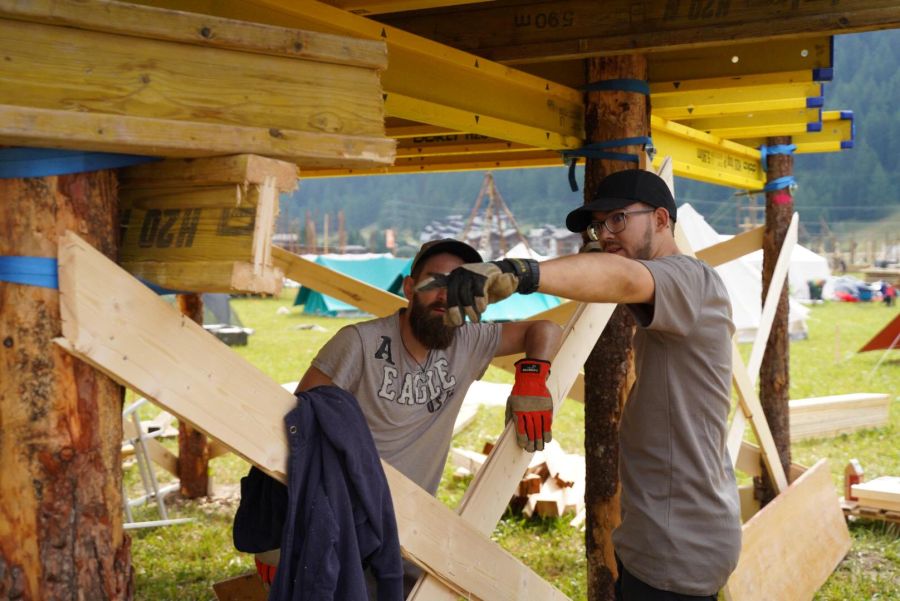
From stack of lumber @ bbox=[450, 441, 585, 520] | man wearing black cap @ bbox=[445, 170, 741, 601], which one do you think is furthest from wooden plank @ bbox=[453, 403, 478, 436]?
man wearing black cap @ bbox=[445, 170, 741, 601]

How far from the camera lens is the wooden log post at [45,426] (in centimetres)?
211

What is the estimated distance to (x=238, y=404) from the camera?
242 centimetres

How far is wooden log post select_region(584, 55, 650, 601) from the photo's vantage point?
16.4ft

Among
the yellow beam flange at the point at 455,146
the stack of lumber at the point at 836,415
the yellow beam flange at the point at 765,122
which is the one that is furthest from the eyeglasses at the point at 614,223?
the stack of lumber at the point at 836,415

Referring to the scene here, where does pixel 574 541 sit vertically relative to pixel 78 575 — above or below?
below

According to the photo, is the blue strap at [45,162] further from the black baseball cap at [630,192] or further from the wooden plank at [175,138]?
the black baseball cap at [630,192]

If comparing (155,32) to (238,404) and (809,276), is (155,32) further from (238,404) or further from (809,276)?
(809,276)

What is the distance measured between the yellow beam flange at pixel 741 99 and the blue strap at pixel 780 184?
210cm

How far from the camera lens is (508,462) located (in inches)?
137

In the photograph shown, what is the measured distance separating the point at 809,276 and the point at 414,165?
32140 millimetres

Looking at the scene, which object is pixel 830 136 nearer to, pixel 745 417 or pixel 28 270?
pixel 745 417

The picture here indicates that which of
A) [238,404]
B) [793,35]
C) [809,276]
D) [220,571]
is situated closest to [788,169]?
[793,35]

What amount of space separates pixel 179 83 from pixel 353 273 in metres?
27.5

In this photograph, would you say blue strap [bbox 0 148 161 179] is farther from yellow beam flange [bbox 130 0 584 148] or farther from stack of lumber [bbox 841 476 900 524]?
stack of lumber [bbox 841 476 900 524]
